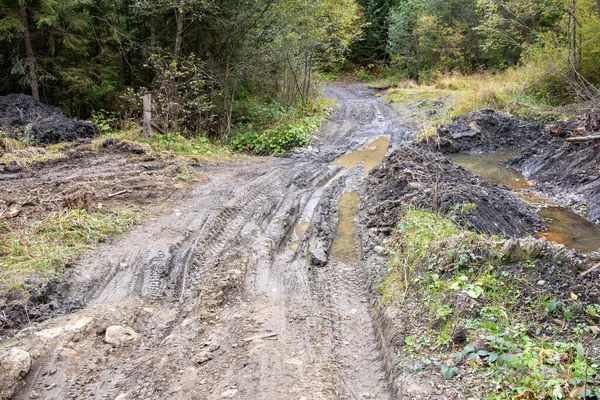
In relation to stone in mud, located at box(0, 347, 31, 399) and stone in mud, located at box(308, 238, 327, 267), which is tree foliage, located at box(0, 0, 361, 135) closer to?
stone in mud, located at box(308, 238, 327, 267)

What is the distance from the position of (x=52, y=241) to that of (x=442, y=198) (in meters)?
5.93

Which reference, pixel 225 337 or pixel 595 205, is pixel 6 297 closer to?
pixel 225 337

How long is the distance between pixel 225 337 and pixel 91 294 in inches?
74.6

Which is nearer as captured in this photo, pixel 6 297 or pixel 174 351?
pixel 174 351

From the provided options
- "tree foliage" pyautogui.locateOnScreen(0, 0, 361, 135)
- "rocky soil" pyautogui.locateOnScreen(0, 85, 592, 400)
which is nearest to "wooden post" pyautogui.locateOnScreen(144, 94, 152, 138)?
"tree foliage" pyautogui.locateOnScreen(0, 0, 361, 135)

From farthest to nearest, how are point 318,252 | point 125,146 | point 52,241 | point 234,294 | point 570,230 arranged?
point 125,146 < point 570,230 < point 318,252 < point 52,241 < point 234,294

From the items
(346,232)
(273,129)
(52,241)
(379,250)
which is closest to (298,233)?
(346,232)

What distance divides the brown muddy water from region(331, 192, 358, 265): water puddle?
3.36 m

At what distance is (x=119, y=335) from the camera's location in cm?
421

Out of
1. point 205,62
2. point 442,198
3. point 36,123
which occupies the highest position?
point 205,62

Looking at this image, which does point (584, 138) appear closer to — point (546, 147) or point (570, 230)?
point (546, 147)

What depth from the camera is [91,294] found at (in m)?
4.92

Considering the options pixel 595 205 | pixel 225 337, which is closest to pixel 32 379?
pixel 225 337

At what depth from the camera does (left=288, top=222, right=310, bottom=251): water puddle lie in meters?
6.70
